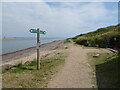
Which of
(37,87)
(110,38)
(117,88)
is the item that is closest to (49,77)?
(37,87)

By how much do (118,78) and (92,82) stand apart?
42.7 inches

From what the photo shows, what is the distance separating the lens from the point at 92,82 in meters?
5.35

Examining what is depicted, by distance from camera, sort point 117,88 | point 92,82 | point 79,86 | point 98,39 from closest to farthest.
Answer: point 117,88 → point 79,86 → point 92,82 → point 98,39

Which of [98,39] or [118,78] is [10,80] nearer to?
[118,78]

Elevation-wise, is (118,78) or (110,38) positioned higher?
(110,38)

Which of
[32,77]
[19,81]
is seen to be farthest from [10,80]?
[32,77]

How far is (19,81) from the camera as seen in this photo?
18.4 feet

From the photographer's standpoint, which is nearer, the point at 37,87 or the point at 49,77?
the point at 37,87

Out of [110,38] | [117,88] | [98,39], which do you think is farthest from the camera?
[98,39]

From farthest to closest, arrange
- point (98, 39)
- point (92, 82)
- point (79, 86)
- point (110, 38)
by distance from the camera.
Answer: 1. point (98, 39)
2. point (110, 38)
3. point (92, 82)
4. point (79, 86)

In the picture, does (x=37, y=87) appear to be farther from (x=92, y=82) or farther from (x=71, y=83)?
(x=92, y=82)

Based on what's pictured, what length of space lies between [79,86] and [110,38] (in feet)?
51.6

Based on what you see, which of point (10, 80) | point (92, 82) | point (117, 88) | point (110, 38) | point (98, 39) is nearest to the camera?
point (117, 88)

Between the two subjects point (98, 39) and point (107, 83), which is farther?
point (98, 39)
